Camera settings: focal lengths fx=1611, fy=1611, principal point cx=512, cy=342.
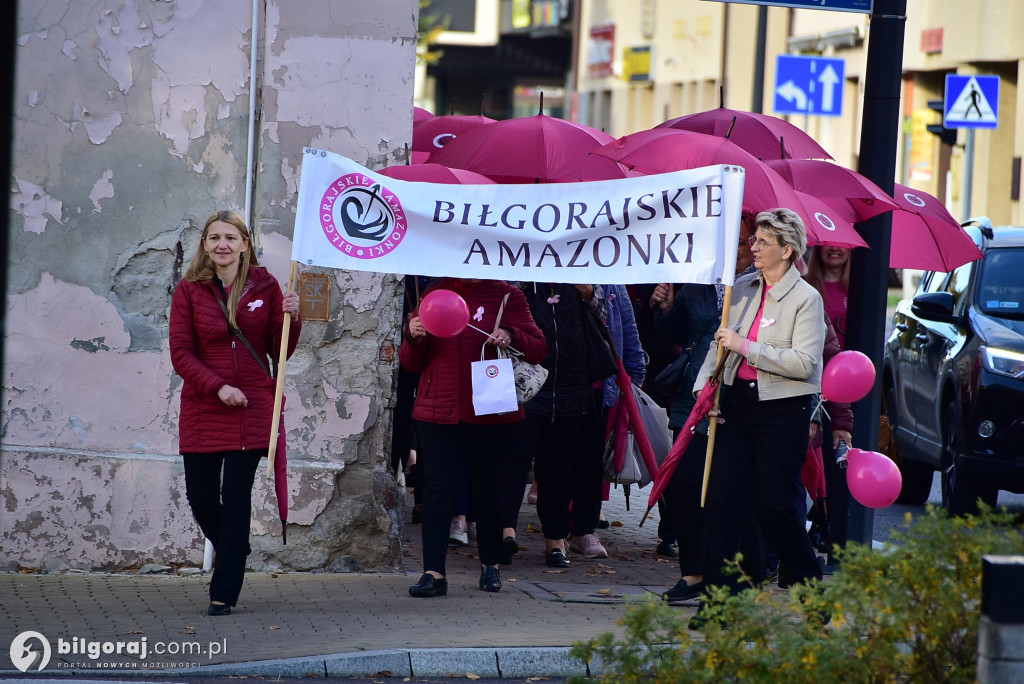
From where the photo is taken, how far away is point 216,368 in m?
7.16

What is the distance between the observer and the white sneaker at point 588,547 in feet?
31.2

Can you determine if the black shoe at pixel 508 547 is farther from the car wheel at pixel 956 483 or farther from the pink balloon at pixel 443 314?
the car wheel at pixel 956 483

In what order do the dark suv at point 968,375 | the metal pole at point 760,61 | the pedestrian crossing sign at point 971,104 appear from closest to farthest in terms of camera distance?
the dark suv at point 968,375 < the pedestrian crossing sign at point 971,104 < the metal pole at point 760,61

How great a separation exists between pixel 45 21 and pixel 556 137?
10.3 feet

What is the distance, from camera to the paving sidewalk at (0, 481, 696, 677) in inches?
252

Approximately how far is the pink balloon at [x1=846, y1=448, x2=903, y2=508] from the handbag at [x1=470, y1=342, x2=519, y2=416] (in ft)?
5.44

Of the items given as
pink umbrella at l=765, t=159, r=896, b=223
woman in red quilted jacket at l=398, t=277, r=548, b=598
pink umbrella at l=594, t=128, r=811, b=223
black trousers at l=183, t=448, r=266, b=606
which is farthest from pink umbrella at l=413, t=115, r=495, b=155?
black trousers at l=183, t=448, r=266, b=606

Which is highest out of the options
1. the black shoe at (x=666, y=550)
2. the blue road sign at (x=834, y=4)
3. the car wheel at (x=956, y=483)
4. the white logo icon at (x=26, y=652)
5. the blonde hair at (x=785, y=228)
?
the blue road sign at (x=834, y=4)

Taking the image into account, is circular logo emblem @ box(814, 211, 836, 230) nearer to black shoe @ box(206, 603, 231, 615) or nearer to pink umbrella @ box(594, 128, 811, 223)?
pink umbrella @ box(594, 128, 811, 223)

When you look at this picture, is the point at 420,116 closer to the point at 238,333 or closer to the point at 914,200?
the point at 914,200

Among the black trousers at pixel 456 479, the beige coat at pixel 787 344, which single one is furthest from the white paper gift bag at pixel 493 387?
the beige coat at pixel 787 344

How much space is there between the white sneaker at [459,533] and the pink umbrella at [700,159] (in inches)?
94.1

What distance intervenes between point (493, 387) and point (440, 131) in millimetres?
4210

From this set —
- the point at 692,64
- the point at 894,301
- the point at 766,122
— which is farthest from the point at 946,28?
the point at 766,122
